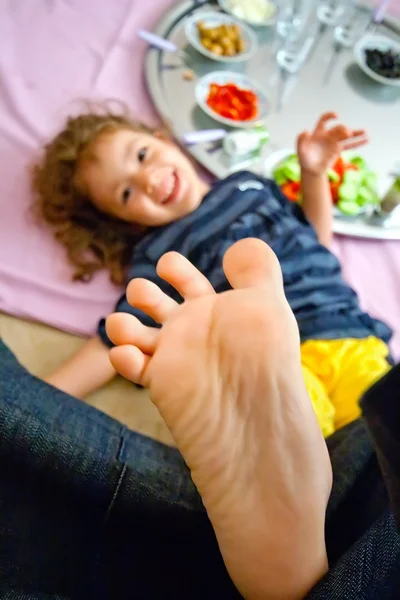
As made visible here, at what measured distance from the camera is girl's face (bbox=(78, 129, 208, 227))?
0.73 meters

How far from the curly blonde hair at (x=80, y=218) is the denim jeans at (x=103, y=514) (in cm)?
36

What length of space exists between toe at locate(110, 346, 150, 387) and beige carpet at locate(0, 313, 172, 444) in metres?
0.32

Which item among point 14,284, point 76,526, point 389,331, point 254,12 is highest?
point 254,12

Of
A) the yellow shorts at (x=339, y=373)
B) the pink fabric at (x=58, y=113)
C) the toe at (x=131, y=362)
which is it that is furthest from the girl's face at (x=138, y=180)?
the toe at (x=131, y=362)

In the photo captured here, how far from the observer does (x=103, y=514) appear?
48 cm

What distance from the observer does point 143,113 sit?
98 centimetres

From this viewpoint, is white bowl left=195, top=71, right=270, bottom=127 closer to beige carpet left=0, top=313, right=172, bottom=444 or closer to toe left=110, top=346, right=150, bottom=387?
beige carpet left=0, top=313, right=172, bottom=444

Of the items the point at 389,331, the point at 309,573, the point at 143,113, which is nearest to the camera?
the point at 309,573

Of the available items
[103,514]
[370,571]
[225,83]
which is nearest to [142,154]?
[225,83]

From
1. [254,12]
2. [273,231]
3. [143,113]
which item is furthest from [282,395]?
[254,12]

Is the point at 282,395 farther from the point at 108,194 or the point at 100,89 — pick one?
the point at 100,89

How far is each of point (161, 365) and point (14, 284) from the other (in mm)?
462

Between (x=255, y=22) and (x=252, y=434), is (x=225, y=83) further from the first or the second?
(x=252, y=434)

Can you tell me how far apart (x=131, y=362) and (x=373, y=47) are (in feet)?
3.07
